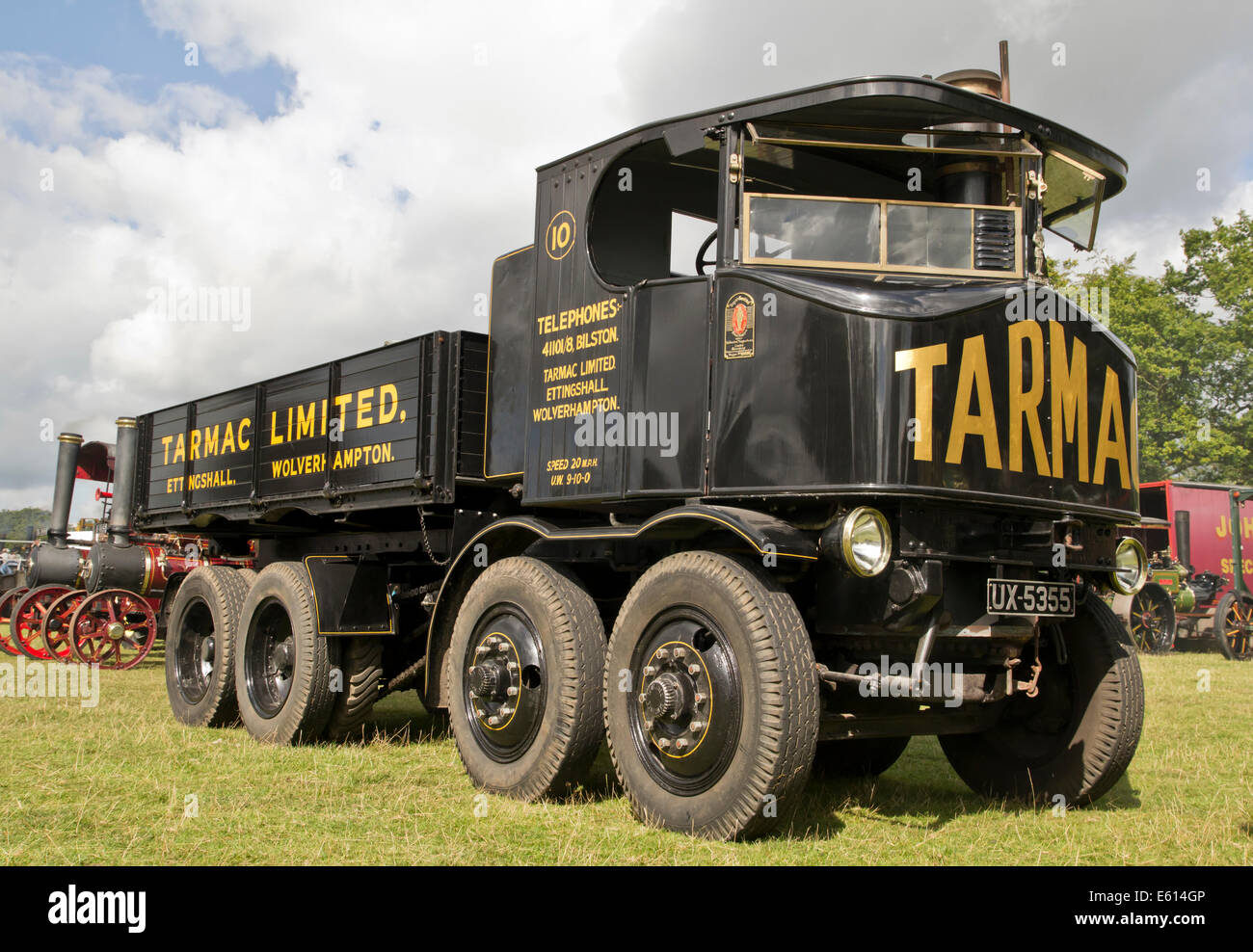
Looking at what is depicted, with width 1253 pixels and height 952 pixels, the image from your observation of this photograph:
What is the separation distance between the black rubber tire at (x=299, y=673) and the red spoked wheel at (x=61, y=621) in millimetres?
8640

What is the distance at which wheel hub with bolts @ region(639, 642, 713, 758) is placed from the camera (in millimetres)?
5172

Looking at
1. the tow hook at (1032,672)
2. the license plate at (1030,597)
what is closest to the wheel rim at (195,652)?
the tow hook at (1032,672)

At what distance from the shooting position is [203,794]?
20.6ft

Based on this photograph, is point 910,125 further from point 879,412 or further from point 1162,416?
point 1162,416

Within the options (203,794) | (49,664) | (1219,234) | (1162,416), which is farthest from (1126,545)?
(1219,234)

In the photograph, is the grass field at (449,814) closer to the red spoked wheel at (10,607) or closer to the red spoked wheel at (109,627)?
the red spoked wheel at (109,627)

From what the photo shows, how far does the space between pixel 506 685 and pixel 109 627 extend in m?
11.3

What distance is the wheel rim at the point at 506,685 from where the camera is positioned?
624 centimetres

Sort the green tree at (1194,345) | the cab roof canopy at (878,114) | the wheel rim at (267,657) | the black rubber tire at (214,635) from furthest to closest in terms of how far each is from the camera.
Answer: the green tree at (1194,345) → the black rubber tire at (214,635) → the wheel rim at (267,657) → the cab roof canopy at (878,114)

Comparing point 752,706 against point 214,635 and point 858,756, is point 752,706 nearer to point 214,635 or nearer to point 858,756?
point 858,756

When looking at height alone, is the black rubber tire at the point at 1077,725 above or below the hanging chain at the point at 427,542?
below

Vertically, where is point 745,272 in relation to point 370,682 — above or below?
above

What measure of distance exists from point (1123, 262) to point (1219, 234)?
10.4ft

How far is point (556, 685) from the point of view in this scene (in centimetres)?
602
